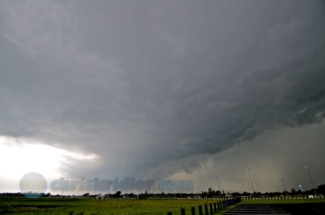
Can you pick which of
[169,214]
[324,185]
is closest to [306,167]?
[324,185]

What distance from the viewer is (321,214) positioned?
669 inches

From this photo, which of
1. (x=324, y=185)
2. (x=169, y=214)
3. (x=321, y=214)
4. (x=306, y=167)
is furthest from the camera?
(x=324, y=185)

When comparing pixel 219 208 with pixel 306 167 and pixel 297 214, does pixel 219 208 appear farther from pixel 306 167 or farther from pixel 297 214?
pixel 306 167

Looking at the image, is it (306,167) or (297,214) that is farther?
(306,167)

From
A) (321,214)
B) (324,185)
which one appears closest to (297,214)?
(321,214)

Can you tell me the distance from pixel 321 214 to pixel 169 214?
14.8 meters

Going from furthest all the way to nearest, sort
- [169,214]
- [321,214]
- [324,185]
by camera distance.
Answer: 1. [324,185]
2. [321,214]
3. [169,214]

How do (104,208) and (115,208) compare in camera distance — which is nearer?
(115,208)

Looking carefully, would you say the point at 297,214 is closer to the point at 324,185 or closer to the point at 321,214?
the point at 321,214

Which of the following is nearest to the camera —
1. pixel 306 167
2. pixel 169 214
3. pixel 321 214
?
pixel 169 214

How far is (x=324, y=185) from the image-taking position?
6117 inches

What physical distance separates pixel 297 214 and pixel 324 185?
177190 mm

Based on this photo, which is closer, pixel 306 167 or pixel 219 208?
pixel 219 208

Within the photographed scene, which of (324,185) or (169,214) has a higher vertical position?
(324,185)
